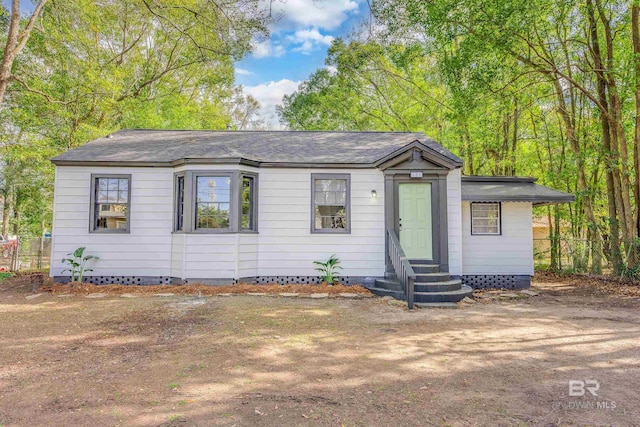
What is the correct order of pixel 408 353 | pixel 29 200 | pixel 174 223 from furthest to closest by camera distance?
pixel 29 200
pixel 174 223
pixel 408 353

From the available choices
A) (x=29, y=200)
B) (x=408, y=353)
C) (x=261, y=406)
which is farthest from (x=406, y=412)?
(x=29, y=200)

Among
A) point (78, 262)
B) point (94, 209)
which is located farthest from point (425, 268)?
point (78, 262)

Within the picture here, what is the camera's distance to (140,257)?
848 cm

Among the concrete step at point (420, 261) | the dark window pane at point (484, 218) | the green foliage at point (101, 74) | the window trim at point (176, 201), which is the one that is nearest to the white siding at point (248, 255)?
the window trim at point (176, 201)

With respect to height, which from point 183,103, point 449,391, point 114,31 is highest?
point 114,31

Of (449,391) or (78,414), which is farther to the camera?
(449,391)

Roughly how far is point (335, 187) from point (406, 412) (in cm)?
639

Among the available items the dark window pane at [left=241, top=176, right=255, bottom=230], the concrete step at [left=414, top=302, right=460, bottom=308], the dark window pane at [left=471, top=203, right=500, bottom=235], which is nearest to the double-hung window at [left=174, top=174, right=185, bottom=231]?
the dark window pane at [left=241, top=176, right=255, bottom=230]

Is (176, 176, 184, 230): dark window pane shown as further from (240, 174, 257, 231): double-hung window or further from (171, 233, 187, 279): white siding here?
(240, 174, 257, 231): double-hung window

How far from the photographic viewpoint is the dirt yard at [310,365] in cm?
279

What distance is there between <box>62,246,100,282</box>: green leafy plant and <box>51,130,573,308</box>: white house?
152mm

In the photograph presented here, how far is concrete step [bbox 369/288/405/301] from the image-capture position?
7.53 metres

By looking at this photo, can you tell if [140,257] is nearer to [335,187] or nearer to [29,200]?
[335,187]

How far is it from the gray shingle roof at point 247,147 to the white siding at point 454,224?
0.64 m
